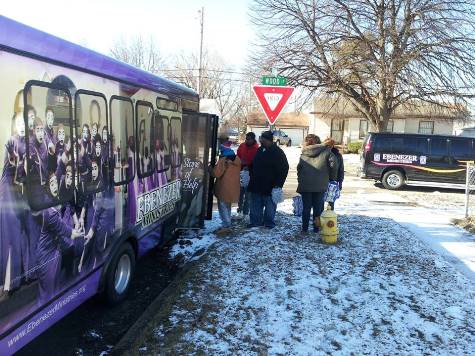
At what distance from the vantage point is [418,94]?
2078 cm

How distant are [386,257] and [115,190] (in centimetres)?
383

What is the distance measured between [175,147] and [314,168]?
2.15 meters

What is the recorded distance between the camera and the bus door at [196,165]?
7145 millimetres

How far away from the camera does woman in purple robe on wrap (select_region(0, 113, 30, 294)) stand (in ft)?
9.21

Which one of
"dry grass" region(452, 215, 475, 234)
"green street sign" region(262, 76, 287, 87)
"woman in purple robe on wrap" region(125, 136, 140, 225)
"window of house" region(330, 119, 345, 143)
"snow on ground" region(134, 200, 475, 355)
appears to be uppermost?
"green street sign" region(262, 76, 287, 87)

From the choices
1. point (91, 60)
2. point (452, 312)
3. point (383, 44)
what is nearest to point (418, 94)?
point (383, 44)

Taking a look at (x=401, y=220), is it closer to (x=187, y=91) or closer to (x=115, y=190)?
(x=187, y=91)

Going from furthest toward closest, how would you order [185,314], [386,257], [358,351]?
[386,257] → [185,314] → [358,351]

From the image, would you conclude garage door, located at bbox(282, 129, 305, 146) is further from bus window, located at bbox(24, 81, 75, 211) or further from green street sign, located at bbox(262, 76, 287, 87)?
bus window, located at bbox(24, 81, 75, 211)

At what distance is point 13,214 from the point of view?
290cm

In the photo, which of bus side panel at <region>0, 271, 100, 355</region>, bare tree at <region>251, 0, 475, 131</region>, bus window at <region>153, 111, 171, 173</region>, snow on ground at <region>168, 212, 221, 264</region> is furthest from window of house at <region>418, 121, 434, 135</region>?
bus side panel at <region>0, 271, 100, 355</region>

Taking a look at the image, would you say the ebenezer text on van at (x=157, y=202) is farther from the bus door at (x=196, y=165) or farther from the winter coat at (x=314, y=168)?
the winter coat at (x=314, y=168)

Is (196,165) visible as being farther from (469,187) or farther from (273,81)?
(469,187)

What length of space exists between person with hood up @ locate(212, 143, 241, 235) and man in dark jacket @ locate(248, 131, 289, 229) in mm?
301
